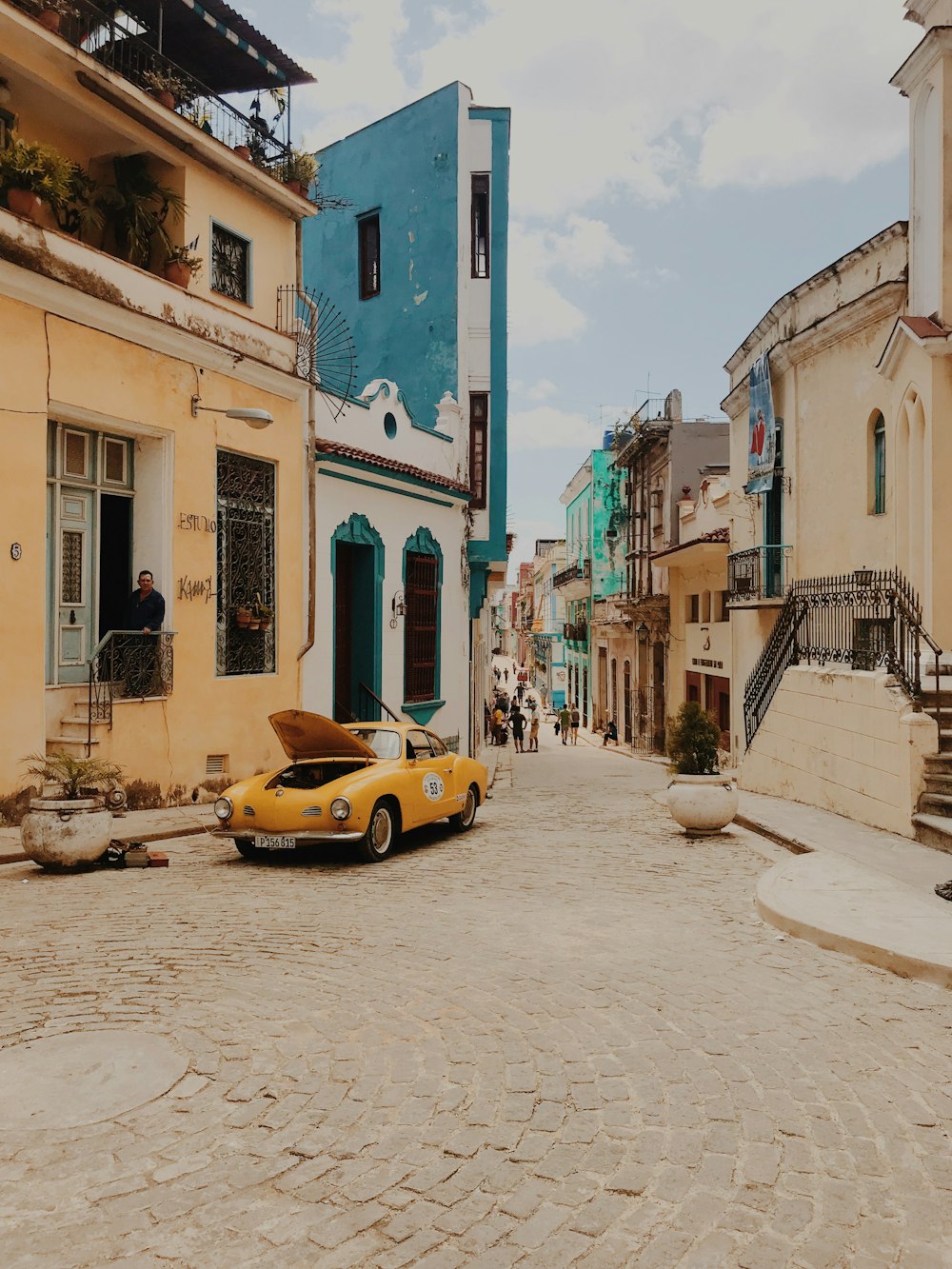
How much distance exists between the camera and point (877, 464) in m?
17.9

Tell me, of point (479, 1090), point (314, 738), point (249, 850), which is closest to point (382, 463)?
point (314, 738)

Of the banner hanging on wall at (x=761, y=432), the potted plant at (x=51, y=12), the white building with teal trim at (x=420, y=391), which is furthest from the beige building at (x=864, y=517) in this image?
the potted plant at (x=51, y=12)

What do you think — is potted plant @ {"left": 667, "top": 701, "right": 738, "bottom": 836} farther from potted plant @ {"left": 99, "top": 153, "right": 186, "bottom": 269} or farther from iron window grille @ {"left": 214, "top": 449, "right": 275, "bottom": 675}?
potted plant @ {"left": 99, "top": 153, "right": 186, "bottom": 269}

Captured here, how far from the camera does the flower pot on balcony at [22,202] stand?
11086mm

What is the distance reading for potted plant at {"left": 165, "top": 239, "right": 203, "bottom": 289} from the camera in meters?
13.4

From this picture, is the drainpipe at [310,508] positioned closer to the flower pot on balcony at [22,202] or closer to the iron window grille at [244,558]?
the iron window grille at [244,558]

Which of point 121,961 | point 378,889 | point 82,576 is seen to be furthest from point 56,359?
point 121,961

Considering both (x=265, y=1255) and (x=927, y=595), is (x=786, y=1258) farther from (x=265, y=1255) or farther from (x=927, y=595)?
(x=927, y=595)

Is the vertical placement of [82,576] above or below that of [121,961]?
above

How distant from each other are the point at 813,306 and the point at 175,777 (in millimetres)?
14454

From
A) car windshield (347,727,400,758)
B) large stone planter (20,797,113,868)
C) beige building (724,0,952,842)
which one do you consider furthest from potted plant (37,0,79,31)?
beige building (724,0,952,842)

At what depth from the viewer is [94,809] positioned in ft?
29.9

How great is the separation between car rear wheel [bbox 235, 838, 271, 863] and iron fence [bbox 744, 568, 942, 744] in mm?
6792

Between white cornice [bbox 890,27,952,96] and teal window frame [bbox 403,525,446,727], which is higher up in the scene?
white cornice [bbox 890,27,952,96]
